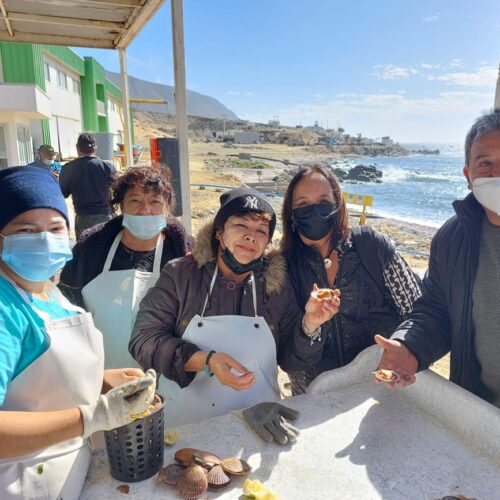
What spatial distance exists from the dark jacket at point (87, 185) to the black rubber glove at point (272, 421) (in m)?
5.20

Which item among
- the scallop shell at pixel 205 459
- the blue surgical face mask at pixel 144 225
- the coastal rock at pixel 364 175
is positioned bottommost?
the coastal rock at pixel 364 175

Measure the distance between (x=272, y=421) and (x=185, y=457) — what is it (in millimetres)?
392

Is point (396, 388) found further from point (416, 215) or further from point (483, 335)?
point (416, 215)

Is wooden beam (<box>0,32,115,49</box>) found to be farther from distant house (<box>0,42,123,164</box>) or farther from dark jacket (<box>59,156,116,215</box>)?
distant house (<box>0,42,123,164</box>)

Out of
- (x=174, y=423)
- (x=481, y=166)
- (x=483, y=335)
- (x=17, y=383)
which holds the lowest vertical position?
(x=174, y=423)

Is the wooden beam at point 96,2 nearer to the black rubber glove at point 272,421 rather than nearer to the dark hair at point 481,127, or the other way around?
the dark hair at point 481,127

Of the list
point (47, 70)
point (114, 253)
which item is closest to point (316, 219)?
point (114, 253)

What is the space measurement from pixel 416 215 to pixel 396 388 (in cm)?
2653

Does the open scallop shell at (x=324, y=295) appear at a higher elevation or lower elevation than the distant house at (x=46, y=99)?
lower

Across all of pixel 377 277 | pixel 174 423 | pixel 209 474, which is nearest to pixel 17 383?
pixel 209 474

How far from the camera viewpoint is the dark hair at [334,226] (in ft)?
8.14

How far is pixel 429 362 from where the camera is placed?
6.68 feet

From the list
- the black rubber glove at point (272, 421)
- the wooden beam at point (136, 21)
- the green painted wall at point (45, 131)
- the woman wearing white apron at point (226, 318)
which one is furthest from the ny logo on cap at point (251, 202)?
the green painted wall at point (45, 131)

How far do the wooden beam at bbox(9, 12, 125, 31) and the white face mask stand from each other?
457 centimetres
